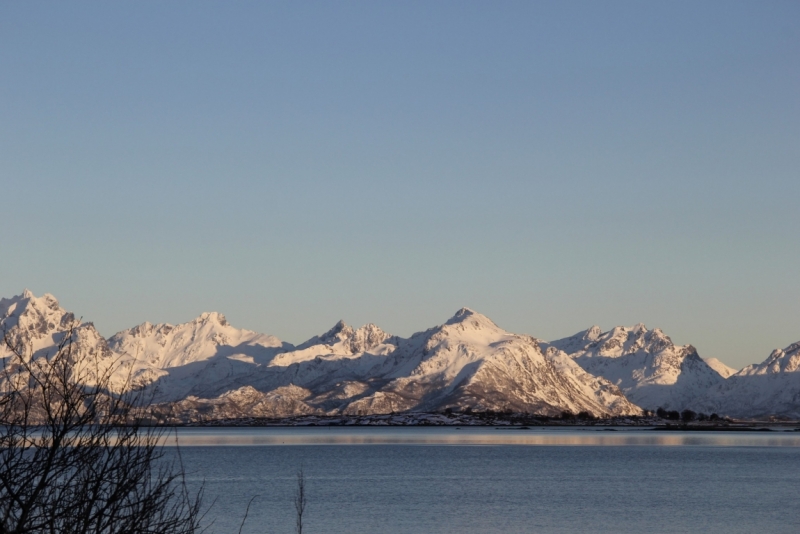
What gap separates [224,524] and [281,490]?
3098cm

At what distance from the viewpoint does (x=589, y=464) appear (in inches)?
6186

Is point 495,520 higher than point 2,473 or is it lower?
lower

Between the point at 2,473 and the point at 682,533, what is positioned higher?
the point at 2,473

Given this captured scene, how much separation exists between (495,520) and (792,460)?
112m

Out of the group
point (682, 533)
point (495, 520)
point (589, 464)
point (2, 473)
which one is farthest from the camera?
point (589, 464)

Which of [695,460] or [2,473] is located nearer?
[2,473]

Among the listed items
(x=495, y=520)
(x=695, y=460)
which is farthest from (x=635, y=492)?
(x=695, y=460)

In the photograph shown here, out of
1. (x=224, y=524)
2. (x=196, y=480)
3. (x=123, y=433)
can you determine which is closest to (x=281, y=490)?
(x=196, y=480)

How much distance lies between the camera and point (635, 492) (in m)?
105

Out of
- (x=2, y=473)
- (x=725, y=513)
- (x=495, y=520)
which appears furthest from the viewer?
(x=725, y=513)

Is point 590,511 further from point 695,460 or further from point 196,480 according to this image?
point 695,460

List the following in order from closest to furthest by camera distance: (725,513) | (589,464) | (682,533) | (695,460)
A: (682,533), (725,513), (589,464), (695,460)

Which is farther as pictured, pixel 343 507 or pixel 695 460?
pixel 695 460

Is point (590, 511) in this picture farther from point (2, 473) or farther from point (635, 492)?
point (2, 473)
